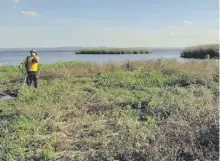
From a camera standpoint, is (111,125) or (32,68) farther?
(32,68)

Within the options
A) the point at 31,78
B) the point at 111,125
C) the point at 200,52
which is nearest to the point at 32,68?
the point at 31,78

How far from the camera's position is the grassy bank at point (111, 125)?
5.82 meters

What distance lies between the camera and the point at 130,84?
13602 mm

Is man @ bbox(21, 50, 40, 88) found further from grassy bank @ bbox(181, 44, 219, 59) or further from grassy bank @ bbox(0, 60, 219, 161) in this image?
grassy bank @ bbox(181, 44, 219, 59)

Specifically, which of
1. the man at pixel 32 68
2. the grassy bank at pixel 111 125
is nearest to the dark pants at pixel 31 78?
the man at pixel 32 68

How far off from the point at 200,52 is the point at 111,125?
31233 mm

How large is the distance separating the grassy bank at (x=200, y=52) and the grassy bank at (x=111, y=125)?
76.1 feet

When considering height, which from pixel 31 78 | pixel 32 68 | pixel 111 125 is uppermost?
pixel 32 68

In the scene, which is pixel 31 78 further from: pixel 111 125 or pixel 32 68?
pixel 111 125

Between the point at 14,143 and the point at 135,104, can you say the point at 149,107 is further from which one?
the point at 14,143

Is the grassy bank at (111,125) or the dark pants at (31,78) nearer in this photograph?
the grassy bank at (111,125)

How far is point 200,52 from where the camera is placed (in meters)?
37.5

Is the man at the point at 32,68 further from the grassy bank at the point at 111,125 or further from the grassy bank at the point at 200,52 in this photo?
the grassy bank at the point at 200,52

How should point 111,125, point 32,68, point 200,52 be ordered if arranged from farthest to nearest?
point 200,52, point 32,68, point 111,125
